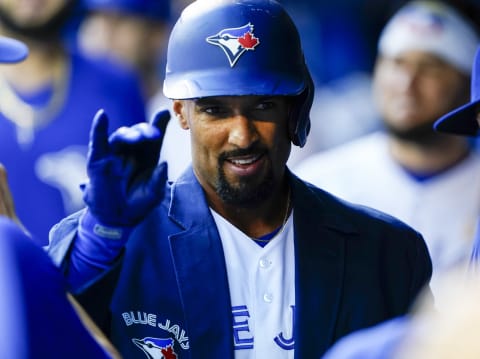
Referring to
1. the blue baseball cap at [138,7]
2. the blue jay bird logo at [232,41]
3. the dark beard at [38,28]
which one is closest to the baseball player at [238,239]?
the blue jay bird logo at [232,41]

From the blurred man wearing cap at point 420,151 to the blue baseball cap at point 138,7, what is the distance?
55.2 inches

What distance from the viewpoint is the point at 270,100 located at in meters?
3.68

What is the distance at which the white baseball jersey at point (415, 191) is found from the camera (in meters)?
5.81

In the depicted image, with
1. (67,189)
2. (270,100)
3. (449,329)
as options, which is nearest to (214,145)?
(270,100)

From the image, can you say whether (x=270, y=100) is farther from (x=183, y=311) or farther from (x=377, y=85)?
(x=377, y=85)

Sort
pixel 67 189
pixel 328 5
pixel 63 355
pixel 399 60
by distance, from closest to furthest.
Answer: pixel 63 355 < pixel 67 189 < pixel 399 60 < pixel 328 5

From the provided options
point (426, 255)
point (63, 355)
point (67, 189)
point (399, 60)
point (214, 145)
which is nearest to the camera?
point (63, 355)

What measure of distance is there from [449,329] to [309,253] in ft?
6.21

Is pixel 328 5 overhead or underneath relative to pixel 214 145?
underneath

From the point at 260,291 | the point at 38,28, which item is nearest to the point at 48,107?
the point at 38,28

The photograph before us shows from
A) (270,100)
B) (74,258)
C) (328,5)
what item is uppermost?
(270,100)

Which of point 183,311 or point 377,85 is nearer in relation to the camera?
point 183,311

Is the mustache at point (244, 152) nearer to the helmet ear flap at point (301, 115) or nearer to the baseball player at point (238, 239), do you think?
the baseball player at point (238, 239)

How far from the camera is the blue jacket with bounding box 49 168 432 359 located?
11.4ft
